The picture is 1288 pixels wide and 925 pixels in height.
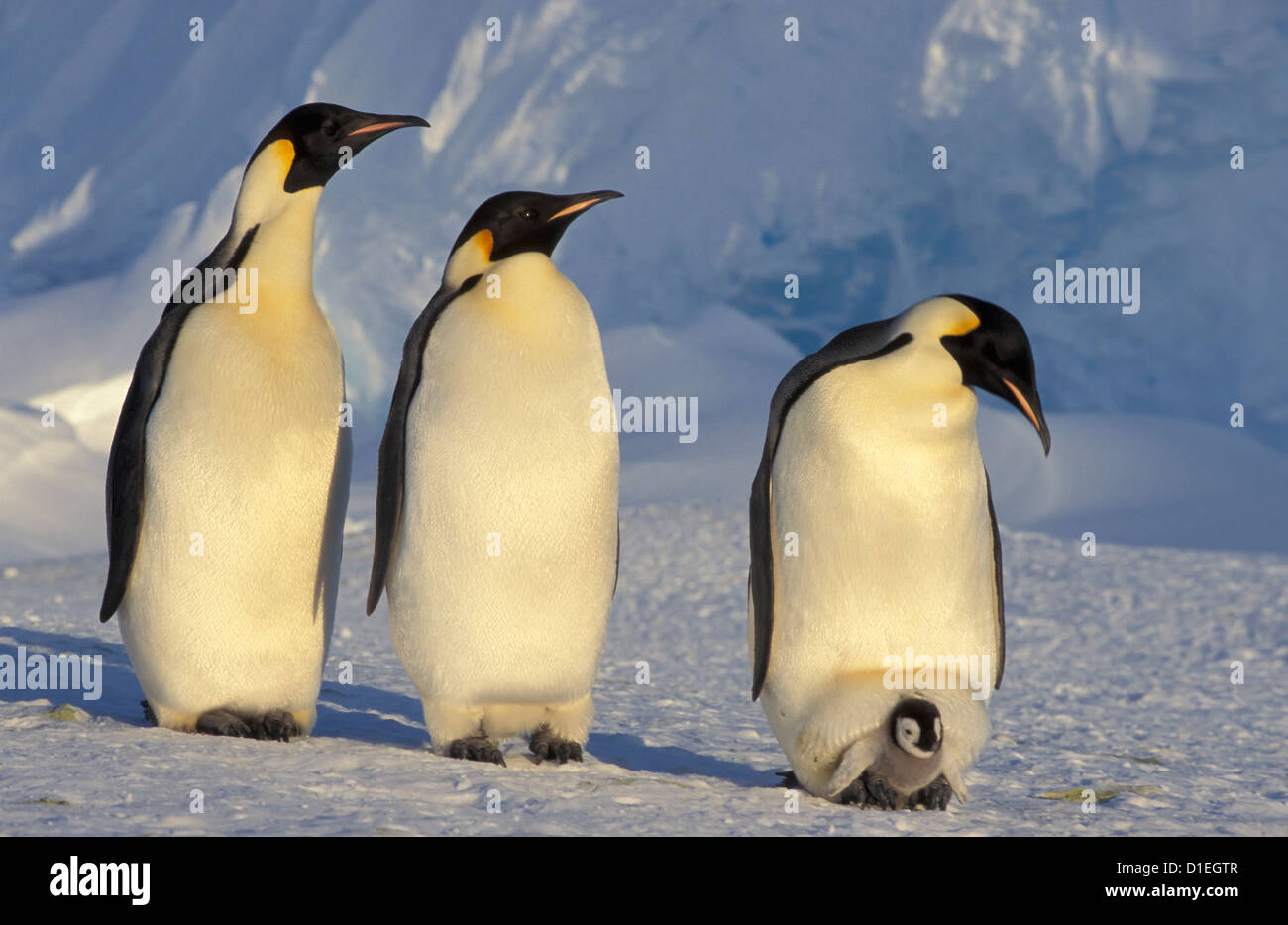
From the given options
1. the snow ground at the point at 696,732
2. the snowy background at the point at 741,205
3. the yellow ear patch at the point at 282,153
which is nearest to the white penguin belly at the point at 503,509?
the snow ground at the point at 696,732

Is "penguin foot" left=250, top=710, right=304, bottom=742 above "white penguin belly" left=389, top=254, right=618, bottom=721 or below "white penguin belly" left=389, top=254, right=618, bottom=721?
below

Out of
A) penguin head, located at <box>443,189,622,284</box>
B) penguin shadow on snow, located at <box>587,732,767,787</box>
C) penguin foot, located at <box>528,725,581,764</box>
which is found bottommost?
penguin shadow on snow, located at <box>587,732,767,787</box>

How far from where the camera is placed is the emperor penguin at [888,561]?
2.92 metres

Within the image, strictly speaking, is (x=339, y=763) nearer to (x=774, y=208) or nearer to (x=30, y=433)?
(x=30, y=433)

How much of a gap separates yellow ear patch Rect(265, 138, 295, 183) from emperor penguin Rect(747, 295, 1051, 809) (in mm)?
1384

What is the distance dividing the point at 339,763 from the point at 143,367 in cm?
113

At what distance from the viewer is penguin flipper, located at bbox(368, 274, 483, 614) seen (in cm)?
323

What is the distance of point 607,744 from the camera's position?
3.94 metres

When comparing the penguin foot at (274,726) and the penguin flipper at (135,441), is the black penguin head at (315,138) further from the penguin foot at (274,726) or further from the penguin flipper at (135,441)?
the penguin foot at (274,726)

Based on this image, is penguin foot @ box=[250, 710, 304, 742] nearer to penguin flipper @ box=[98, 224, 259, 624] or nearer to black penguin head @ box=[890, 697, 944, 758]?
penguin flipper @ box=[98, 224, 259, 624]

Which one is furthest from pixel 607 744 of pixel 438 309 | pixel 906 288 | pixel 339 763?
pixel 906 288

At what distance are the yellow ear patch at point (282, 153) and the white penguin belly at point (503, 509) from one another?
57cm

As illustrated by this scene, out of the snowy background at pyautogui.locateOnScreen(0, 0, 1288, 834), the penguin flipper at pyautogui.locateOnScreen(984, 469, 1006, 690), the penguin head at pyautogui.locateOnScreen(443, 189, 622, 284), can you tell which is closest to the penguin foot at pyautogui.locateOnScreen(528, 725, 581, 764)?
the penguin flipper at pyautogui.locateOnScreen(984, 469, 1006, 690)
